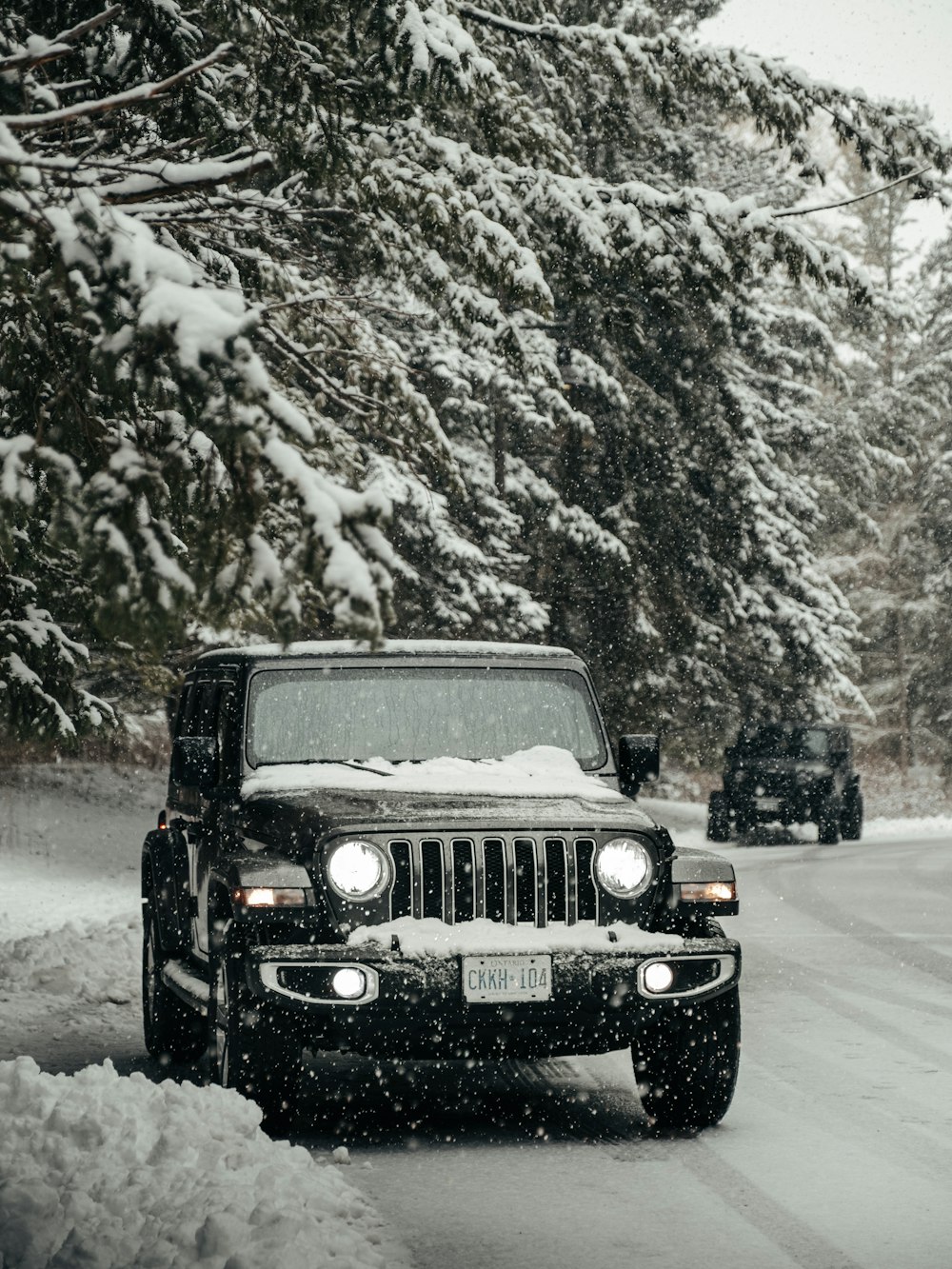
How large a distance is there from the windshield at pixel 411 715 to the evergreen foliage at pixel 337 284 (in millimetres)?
579

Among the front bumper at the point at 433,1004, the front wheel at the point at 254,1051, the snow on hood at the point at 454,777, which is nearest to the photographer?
the front bumper at the point at 433,1004

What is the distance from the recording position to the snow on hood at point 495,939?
686cm

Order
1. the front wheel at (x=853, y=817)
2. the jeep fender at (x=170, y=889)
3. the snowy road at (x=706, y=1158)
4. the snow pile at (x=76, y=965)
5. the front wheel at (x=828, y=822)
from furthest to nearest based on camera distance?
the front wheel at (x=853, y=817), the front wheel at (x=828, y=822), the snow pile at (x=76, y=965), the jeep fender at (x=170, y=889), the snowy road at (x=706, y=1158)

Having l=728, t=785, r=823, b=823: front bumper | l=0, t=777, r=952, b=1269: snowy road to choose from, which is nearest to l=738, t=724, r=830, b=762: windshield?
l=728, t=785, r=823, b=823: front bumper

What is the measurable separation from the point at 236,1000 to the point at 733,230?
6396 mm

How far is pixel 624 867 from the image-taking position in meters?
7.30

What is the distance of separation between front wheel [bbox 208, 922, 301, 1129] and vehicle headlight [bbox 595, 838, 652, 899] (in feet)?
4.34

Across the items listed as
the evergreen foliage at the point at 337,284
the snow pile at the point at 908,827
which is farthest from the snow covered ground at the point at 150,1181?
the snow pile at the point at 908,827

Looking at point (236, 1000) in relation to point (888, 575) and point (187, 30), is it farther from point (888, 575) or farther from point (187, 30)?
point (888, 575)

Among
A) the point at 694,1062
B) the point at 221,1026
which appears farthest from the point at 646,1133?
the point at 221,1026

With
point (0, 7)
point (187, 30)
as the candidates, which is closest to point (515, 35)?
point (187, 30)

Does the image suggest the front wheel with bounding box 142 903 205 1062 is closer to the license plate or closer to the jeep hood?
the jeep hood

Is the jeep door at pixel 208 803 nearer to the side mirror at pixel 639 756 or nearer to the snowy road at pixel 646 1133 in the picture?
the snowy road at pixel 646 1133

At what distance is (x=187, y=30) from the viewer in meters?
9.31
